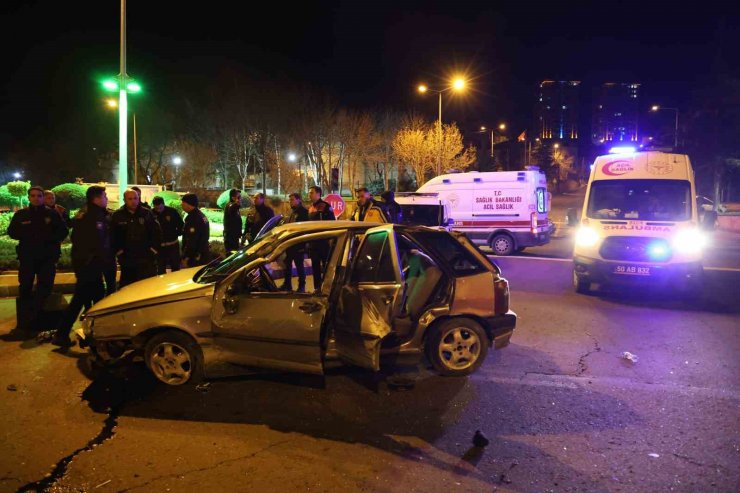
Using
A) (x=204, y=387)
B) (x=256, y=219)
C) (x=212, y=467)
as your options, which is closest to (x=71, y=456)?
(x=212, y=467)

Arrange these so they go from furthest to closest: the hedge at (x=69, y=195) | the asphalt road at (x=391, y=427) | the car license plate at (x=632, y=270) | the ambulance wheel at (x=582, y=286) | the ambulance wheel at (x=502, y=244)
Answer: the hedge at (x=69, y=195) < the ambulance wheel at (x=502, y=244) < the ambulance wheel at (x=582, y=286) < the car license plate at (x=632, y=270) < the asphalt road at (x=391, y=427)

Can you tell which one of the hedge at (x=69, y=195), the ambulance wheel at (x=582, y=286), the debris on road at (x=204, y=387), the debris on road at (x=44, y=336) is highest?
the hedge at (x=69, y=195)

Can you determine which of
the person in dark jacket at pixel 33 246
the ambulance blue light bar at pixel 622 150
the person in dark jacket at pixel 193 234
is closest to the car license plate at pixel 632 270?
the ambulance blue light bar at pixel 622 150

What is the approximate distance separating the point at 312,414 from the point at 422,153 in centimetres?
3339

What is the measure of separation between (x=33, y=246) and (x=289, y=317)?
4.02 metres

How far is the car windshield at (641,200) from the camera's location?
941cm

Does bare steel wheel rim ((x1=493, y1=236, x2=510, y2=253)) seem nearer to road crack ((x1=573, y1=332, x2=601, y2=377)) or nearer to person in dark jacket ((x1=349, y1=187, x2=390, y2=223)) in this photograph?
person in dark jacket ((x1=349, y1=187, x2=390, y2=223))

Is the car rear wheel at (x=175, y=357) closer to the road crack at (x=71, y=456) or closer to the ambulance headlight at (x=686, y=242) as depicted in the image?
the road crack at (x=71, y=456)

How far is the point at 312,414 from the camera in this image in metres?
4.45

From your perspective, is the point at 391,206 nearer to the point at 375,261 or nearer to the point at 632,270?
the point at 632,270

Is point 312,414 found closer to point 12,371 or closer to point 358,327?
point 358,327

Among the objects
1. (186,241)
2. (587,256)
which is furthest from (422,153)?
(186,241)

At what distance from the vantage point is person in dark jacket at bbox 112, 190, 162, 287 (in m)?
6.78

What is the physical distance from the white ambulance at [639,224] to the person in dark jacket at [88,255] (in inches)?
297
